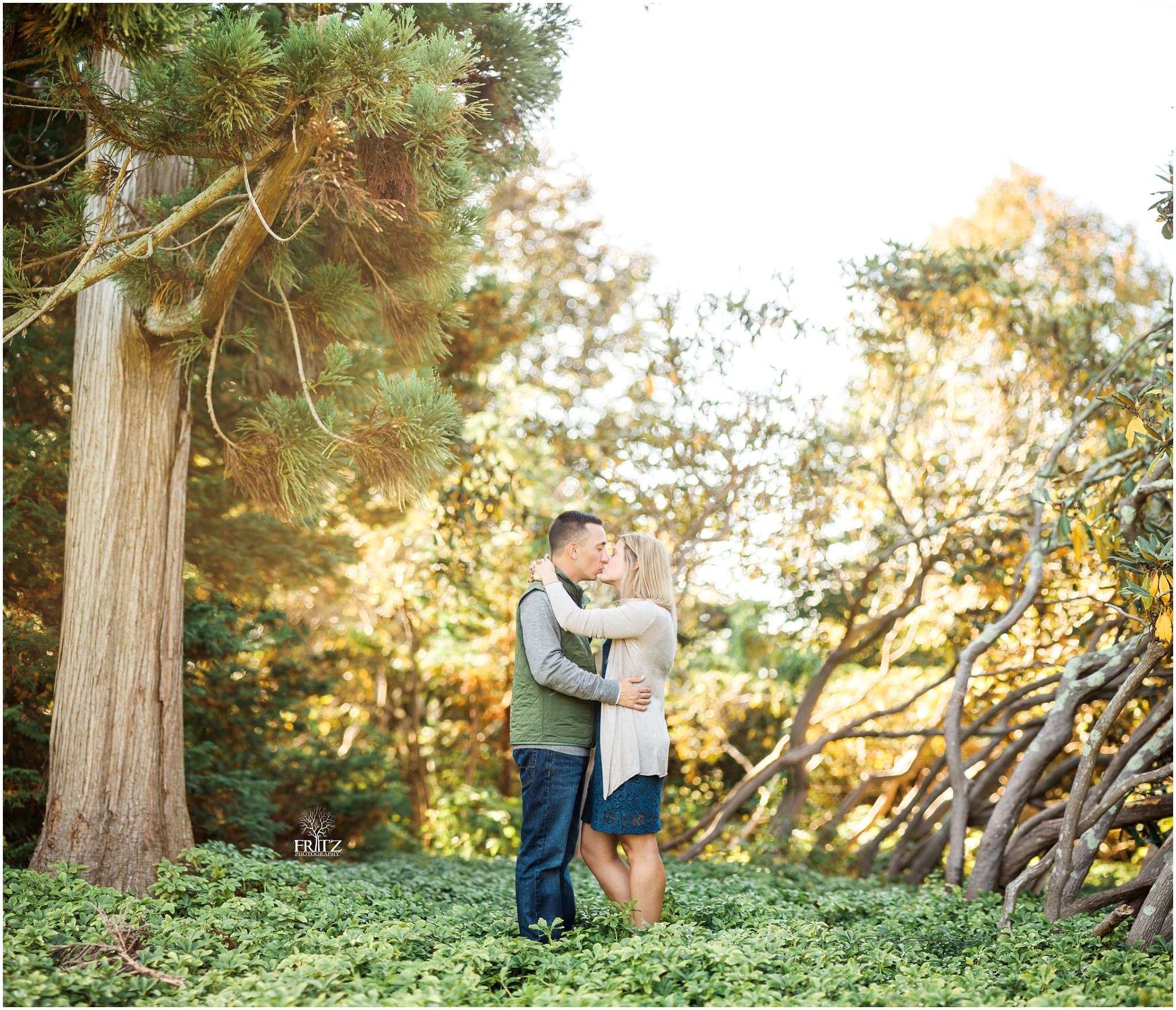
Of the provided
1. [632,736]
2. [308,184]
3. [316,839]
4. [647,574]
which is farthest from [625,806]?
[308,184]

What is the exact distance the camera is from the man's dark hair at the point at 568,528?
12.3ft

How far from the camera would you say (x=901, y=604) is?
22.4 ft

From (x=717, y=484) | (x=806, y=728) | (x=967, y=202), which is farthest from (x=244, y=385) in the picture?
(x=967, y=202)

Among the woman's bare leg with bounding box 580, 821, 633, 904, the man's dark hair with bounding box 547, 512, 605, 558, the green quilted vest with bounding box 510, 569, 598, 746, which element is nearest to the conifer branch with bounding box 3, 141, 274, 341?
the man's dark hair with bounding box 547, 512, 605, 558

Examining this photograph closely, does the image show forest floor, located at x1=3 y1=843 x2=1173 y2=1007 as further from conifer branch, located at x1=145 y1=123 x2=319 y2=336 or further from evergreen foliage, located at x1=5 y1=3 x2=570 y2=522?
conifer branch, located at x1=145 y1=123 x2=319 y2=336

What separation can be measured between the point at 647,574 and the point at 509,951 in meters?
1.43

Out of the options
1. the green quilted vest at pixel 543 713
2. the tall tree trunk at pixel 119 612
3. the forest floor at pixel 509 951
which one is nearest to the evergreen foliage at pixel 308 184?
the tall tree trunk at pixel 119 612

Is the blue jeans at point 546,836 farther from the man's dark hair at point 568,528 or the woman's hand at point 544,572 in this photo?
the man's dark hair at point 568,528

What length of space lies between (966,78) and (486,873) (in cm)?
590

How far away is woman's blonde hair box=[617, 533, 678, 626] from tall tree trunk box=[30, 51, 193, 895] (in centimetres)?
220

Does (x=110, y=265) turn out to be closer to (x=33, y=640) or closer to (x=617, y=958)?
(x=33, y=640)

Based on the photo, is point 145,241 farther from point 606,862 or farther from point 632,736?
point 606,862

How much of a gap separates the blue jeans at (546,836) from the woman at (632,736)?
4.9 inches

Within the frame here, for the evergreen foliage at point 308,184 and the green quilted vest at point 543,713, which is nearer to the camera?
the evergreen foliage at point 308,184
